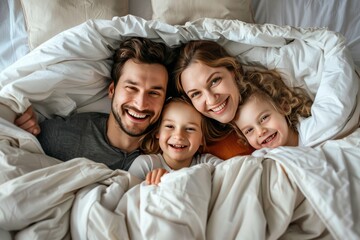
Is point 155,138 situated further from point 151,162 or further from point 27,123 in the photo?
point 27,123

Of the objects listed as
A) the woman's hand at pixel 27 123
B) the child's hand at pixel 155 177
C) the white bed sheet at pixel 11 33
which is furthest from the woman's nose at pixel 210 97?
the white bed sheet at pixel 11 33

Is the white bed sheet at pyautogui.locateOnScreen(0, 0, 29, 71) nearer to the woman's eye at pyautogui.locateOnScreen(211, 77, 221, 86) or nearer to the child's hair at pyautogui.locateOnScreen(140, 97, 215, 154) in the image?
the child's hair at pyautogui.locateOnScreen(140, 97, 215, 154)

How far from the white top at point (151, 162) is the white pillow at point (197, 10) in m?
0.56

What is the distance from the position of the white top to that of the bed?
3.5 inches

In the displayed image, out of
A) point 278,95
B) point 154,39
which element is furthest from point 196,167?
point 154,39

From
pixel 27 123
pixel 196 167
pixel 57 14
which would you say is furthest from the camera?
pixel 57 14

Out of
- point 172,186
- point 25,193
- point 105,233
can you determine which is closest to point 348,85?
point 172,186

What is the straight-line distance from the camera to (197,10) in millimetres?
1405

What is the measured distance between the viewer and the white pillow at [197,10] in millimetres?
1394

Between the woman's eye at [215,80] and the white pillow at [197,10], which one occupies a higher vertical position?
the white pillow at [197,10]

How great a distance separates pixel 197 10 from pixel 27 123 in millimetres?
789

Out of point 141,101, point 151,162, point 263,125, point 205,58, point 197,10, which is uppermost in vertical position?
point 197,10

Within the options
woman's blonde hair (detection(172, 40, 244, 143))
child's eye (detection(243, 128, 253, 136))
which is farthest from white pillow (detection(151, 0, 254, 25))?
child's eye (detection(243, 128, 253, 136))

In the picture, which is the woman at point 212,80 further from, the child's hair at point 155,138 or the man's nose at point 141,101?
the man's nose at point 141,101
